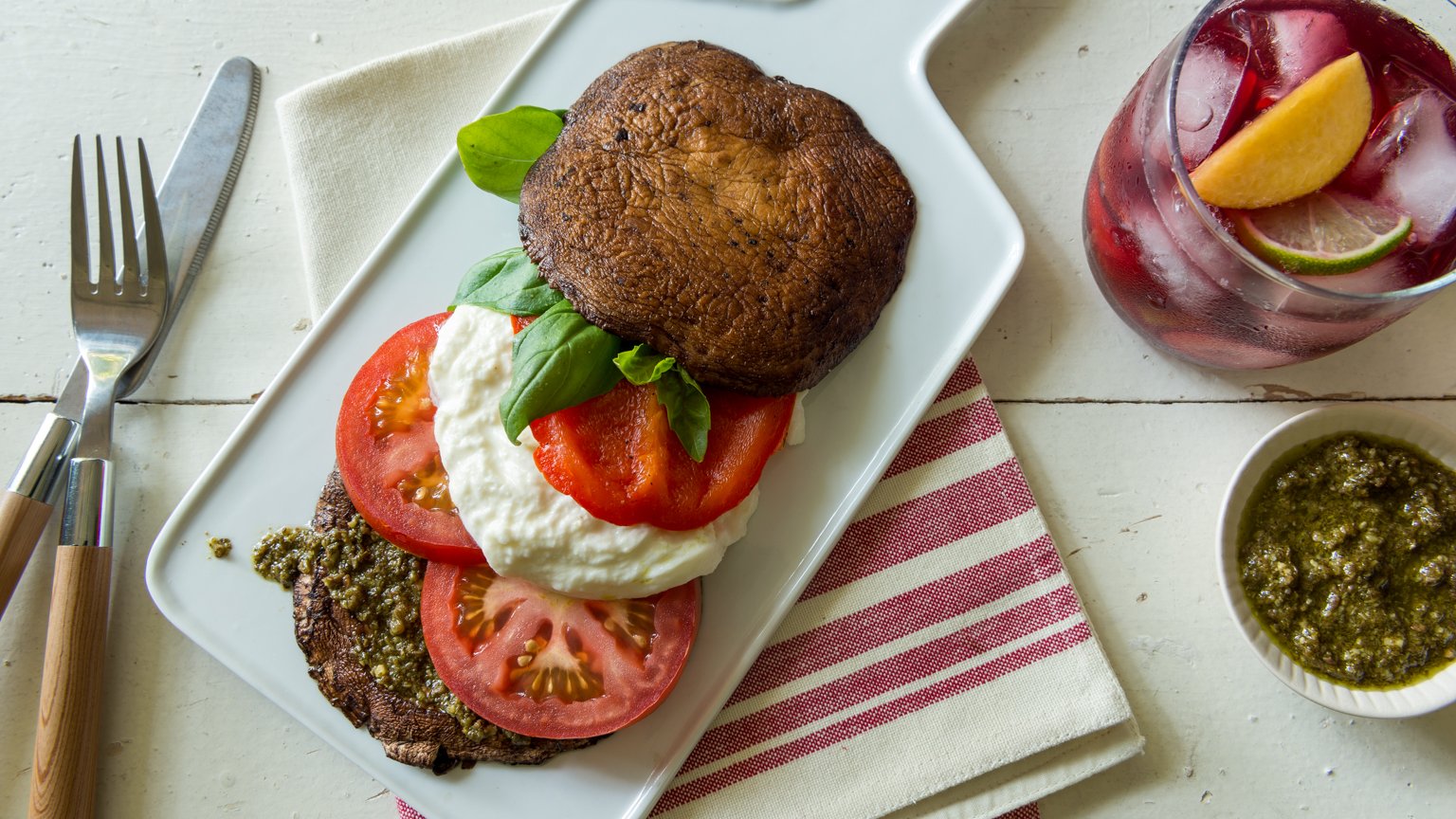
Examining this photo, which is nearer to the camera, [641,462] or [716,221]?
[641,462]

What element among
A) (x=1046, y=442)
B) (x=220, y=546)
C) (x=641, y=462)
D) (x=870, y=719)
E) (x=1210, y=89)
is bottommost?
(x=870, y=719)

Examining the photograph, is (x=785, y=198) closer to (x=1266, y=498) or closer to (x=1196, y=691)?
(x=1266, y=498)

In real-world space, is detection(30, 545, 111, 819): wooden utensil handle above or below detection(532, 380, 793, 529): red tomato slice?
below

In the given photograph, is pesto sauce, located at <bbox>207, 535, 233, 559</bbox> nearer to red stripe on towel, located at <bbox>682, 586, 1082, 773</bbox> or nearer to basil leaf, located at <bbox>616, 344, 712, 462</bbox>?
basil leaf, located at <bbox>616, 344, 712, 462</bbox>

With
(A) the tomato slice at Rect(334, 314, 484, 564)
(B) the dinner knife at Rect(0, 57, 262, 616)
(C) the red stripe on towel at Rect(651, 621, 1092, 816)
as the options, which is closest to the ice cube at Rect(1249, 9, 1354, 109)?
(C) the red stripe on towel at Rect(651, 621, 1092, 816)

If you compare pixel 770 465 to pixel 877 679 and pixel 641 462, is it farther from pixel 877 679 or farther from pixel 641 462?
pixel 877 679

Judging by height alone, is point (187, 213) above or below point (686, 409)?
above

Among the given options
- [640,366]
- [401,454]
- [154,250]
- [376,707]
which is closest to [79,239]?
[154,250]

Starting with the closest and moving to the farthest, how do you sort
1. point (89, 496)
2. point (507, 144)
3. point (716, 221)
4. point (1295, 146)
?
point (1295, 146) < point (716, 221) < point (507, 144) < point (89, 496)
